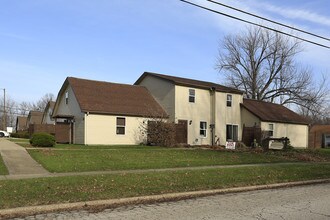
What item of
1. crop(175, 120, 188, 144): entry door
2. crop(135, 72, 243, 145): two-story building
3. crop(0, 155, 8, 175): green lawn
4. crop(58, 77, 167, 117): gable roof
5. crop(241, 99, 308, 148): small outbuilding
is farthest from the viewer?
crop(241, 99, 308, 148): small outbuilding

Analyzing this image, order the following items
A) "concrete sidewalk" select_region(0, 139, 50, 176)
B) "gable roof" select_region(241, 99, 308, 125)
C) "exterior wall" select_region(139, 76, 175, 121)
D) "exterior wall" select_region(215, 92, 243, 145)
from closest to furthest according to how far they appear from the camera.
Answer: "concrete sidewalk" select_region(0, 139, 50, 176)
"exterior wall" select_region(139, 76, 175, 121)
"exterior wall" select_region(215, 92, 243, 145)
"gable roof" select_region(241, 99, 308, 125)

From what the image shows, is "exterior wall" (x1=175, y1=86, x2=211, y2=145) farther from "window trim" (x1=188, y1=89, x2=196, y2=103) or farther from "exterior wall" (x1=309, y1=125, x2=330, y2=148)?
"exterior wall" (x1=309, y1=125, x2=330, y2=148)

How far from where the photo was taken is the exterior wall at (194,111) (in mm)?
33031

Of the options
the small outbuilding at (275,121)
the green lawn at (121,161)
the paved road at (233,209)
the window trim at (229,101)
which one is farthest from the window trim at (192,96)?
the paved road at (233,209)

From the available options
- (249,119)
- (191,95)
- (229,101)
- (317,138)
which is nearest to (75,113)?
(191,95)

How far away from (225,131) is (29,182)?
27.0 m

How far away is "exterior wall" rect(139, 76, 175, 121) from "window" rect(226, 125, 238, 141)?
21.2 ft

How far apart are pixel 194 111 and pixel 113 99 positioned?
7157 mm

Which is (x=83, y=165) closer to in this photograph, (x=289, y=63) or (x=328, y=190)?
(x=328, y=190)

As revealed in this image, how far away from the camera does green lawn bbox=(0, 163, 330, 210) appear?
914 cm

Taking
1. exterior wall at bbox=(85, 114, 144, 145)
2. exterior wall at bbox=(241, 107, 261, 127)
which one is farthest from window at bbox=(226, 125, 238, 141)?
exterior wall at bbox=(85, 114, 144, 145)

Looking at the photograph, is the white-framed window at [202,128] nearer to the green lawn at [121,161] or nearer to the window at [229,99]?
the window at [229,99]

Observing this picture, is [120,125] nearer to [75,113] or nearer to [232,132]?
[75,113]

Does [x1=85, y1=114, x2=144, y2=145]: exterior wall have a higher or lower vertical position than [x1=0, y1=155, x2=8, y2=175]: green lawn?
higher
